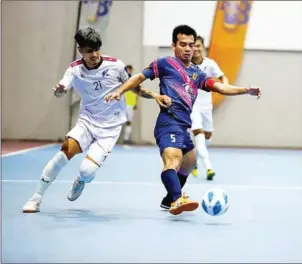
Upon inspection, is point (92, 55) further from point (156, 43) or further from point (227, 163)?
point (156, 43)

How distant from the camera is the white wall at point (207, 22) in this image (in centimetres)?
1688

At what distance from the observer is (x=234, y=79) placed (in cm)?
1702

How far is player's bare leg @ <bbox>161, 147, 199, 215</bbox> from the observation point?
198 inches

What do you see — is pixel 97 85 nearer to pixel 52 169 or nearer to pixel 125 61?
pixel 52 169

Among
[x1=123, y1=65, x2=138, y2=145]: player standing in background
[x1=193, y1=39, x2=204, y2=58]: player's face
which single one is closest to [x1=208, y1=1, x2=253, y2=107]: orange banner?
[x1=123, y1=65, x2=138, y2=145]: player standing in background

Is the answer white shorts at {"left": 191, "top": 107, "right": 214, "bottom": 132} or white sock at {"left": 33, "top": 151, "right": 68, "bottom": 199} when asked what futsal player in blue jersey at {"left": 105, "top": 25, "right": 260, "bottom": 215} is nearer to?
white sock at {"left": 33, "top": 151, "right": 68, "bottom": 199}

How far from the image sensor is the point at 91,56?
18.8 feet

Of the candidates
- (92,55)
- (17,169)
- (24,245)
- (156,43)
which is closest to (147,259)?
(24,245)

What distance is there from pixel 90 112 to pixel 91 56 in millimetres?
572

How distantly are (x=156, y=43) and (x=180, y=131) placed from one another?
11633 millimetres

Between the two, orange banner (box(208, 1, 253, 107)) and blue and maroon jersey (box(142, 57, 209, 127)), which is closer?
blue and maroon jersey (box(142, 57, 209, 127))

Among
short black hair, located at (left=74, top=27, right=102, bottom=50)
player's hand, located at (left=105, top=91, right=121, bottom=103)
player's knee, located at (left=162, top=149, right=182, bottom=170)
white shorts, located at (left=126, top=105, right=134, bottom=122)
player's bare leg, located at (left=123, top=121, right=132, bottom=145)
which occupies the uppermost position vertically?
short black hair, located at (left=74, top=27, right=102, bottom=50)

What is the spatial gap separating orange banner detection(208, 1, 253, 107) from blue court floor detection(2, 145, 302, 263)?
8.00 meters

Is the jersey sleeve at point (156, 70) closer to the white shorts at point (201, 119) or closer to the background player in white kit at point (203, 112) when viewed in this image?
the background player in white kit at point (203, 112)
